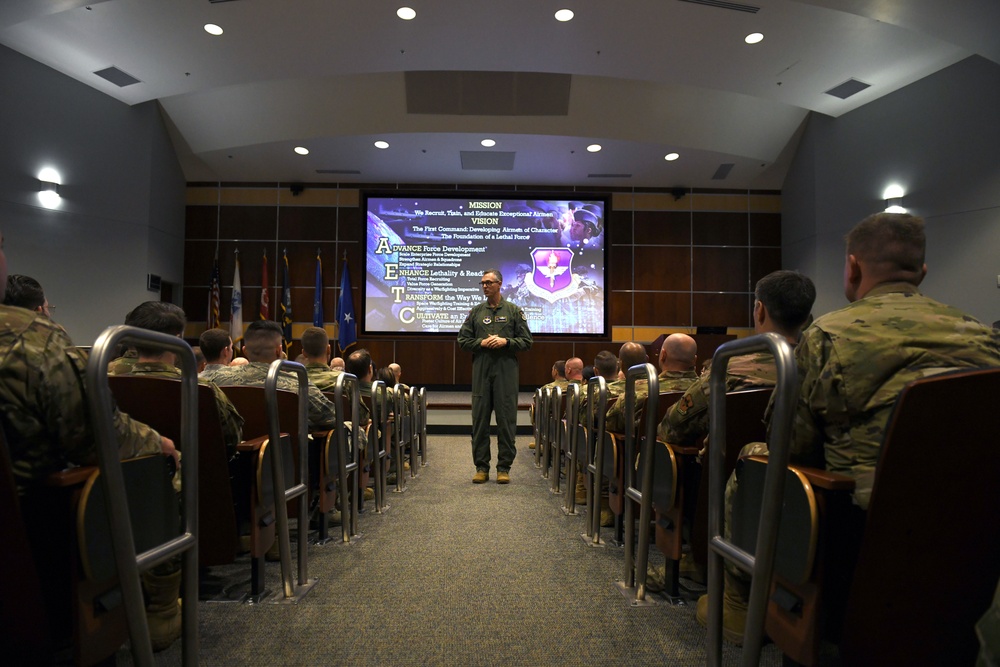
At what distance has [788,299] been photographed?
1.85 m

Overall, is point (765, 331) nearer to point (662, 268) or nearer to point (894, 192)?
point (894, 192)

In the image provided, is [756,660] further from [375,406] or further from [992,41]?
[992,41]

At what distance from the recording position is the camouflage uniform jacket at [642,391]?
258 cm

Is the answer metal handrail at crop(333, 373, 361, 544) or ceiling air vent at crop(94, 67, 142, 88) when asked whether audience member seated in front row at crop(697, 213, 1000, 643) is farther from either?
ceiling air vent at crop(94, 67, 142, 88)

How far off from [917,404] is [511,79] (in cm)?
774

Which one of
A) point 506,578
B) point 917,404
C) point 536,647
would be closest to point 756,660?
point 917,404

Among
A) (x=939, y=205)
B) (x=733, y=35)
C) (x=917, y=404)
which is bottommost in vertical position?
(x=917, y=404)

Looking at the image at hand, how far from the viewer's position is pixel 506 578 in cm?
230

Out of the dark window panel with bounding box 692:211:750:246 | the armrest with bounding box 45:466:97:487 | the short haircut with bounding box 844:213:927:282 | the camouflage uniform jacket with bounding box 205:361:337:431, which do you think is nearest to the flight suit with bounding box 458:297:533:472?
the camouflage uniform jacket with bounding box 205:361:337:431

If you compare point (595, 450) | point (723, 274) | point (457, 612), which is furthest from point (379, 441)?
point (723, 274)

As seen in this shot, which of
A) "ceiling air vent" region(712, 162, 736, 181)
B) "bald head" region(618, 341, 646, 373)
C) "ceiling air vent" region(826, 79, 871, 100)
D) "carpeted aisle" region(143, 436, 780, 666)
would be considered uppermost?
"ceiling air vent" region(826, 79, 871, 100)

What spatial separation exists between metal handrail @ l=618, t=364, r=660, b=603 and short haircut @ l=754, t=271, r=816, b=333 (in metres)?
0.40

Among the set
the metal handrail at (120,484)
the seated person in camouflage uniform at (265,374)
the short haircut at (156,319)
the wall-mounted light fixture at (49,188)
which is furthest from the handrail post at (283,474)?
the wall-mounted light fixture at (49,188)

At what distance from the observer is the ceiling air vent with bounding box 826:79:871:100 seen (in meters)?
7.24
